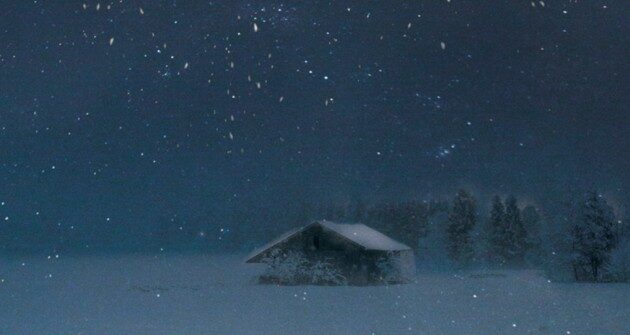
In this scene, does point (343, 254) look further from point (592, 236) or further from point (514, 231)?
point (514, 231)

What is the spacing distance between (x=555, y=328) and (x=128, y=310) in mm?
17598

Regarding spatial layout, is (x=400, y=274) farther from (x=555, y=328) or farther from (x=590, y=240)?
(x=555, y=328)

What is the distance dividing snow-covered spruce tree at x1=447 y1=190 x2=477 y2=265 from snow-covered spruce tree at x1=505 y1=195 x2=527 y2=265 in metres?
5.29

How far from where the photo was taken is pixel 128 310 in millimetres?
30797

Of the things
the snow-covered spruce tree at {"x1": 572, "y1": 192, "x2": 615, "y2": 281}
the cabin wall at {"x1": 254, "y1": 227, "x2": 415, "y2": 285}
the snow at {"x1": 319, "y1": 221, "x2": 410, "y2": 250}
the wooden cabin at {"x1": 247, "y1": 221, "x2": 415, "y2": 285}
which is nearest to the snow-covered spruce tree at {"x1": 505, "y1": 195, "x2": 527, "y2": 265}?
the snow-covered spruce tree at {"x1": 572, "y1": 192, "x2": 615, "y2": 281}

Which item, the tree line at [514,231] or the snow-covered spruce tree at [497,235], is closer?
the tree line at [514,231]

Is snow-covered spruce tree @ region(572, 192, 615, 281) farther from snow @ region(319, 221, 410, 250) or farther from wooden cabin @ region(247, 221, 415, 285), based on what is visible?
wooden cabin @ region(247, 221, 415, 285)

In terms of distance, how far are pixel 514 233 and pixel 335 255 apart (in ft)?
203

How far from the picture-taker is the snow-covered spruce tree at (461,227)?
332ft

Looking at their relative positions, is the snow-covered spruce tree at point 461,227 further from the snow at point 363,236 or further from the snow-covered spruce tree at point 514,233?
the snow at point 363,236

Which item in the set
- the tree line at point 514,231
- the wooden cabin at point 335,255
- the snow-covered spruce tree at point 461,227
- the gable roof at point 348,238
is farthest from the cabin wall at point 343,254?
the snow-covered spruce tree at point 461,227

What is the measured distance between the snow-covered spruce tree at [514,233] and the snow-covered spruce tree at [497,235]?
0.71 metres

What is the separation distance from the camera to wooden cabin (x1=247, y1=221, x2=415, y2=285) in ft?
168

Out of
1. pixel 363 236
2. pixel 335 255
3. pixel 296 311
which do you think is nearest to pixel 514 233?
pixel 363 236
